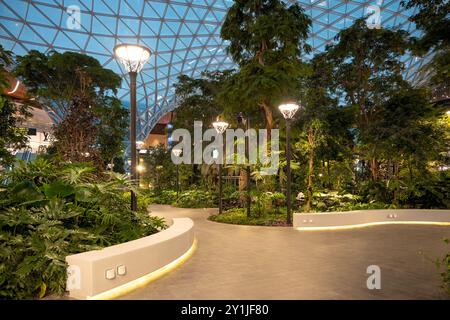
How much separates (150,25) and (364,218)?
30.1m

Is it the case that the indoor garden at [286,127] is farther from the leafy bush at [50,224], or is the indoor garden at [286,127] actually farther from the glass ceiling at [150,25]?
the glass ceiling at [150,25]

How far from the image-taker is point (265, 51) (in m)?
14.0

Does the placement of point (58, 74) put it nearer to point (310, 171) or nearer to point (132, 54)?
point (132, 54)

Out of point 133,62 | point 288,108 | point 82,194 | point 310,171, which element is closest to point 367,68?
point 310,171

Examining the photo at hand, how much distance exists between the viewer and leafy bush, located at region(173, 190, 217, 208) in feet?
63.6

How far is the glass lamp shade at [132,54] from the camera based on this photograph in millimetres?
6641

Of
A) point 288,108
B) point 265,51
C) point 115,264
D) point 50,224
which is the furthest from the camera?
point 265,51

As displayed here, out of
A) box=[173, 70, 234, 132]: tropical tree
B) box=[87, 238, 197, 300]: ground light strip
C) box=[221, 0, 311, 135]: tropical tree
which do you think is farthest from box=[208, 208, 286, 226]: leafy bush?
box=[173, 70, 234, 132]: tropical tree

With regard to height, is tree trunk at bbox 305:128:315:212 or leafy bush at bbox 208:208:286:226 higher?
tree trunk at bbox 305:128:315:212

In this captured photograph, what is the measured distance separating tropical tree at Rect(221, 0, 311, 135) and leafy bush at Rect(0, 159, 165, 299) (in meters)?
7.91

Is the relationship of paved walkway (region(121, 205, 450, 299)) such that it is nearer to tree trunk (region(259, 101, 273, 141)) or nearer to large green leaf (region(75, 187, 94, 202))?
large green leaf (region(75, 187, 94, 202))

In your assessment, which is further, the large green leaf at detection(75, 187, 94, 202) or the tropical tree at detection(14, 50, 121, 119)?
the tropical tree at detection(14, 50, 121, 119)

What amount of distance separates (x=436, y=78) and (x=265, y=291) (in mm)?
8992
